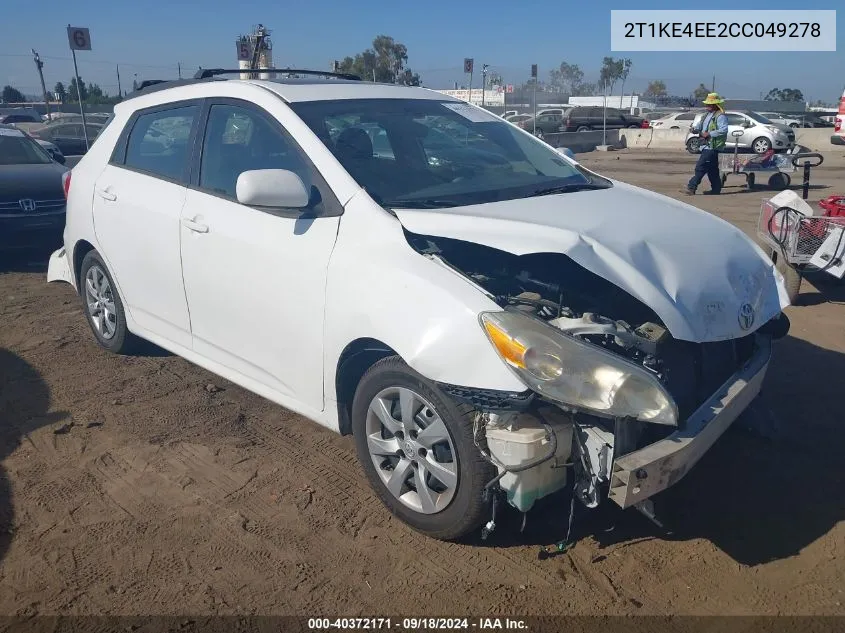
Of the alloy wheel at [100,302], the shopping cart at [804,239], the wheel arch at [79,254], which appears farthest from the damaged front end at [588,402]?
the shopping cart at [804,239]

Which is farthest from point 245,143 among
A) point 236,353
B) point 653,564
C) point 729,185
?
point 729,185

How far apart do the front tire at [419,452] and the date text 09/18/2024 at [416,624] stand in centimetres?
39

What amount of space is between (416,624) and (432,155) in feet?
7.74

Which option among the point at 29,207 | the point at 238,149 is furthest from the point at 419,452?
the point at 29,207

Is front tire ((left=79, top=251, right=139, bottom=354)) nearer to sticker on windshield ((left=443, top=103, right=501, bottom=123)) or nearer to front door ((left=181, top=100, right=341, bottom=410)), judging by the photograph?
front door ((left=181, top=100, right=341, bottom=410))

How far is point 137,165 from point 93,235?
0.66m

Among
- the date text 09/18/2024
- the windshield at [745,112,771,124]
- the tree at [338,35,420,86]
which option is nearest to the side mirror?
the date text 09/18/2024

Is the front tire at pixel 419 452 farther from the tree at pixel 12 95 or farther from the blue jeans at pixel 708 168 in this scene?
the tree at pixel 12 95

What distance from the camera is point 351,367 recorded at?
3.35 metres

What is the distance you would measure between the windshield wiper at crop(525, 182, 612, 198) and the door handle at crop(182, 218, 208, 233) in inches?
67.7

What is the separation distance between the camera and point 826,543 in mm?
3121

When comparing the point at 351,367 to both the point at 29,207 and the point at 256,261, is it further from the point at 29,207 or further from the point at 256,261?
the point at 29,207

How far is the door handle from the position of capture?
153 inches

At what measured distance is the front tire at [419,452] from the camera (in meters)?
2.84
